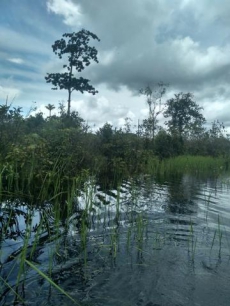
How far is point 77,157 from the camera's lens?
32.0 ft

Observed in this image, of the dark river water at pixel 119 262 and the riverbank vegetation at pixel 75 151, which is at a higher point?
the riverbank vegetation at pixel 75 151

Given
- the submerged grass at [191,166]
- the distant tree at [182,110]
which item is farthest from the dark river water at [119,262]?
the distant tree at [182,110]

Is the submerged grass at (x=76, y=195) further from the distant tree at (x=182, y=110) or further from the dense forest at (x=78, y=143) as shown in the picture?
the distant tree at (x=182, y=110)

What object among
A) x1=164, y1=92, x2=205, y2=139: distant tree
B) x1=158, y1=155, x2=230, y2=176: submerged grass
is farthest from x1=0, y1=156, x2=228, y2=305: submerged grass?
x1=164, y1=92, x2=205, y2=139: distant tree

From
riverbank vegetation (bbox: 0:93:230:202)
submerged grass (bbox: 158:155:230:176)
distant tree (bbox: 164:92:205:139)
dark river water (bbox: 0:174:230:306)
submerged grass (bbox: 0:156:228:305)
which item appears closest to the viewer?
dark river water (bbox: 0:174:230:306)

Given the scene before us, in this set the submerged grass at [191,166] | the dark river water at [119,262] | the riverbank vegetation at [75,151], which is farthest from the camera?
the submerged grass at [191,166]

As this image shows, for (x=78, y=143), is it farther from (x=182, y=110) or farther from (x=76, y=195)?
(x=182, y=110)

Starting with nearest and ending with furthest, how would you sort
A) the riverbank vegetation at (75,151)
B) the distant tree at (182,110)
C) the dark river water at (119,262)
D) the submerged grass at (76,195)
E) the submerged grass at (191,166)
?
the dark river water at (119,262) < the submerged grass at (76,195) < the riverbank vegetation at (75,151) < the submerged grass at (191,166) < the distant tree at (182,110)

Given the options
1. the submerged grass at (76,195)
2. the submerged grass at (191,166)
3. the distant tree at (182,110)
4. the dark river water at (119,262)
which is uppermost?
the distant tree at (182,110)

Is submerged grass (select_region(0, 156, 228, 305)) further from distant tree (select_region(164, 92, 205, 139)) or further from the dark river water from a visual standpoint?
distant tree (select_region(164, 92, 205, 139))

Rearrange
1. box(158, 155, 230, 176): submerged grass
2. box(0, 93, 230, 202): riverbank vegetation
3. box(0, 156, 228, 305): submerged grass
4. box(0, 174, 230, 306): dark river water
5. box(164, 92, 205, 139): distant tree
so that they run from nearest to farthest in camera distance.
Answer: box(0, 174, 230, 306): dark river water, box(0, 156, 228, 305): submerged grass, box(0, 93, 230, 202): riverbank vegetation, box(158, 155, 230, 176): submerged grass, box(164, 92, 205, 139): distant tree

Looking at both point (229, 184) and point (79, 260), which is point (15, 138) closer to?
point (79, 260)

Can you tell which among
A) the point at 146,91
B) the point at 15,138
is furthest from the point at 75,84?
the point at 15,138

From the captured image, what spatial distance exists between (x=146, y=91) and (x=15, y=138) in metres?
27.4
